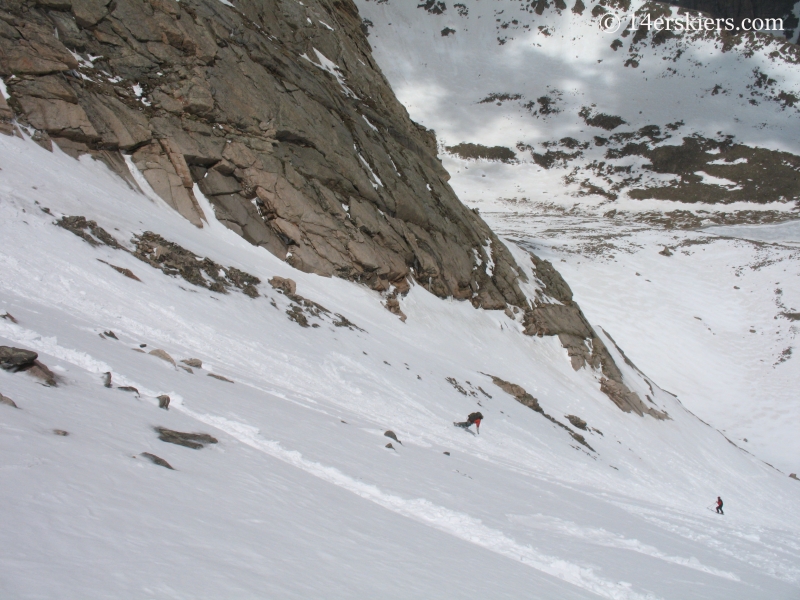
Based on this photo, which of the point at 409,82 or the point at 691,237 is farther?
the point at 409,82

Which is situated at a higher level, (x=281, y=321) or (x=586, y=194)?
(x=586, y=194)

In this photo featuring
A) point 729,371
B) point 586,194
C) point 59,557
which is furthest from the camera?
point 586,194

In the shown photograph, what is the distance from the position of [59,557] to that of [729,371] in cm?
4117

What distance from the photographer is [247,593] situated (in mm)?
2355

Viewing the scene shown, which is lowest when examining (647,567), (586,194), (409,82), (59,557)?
(59,557)

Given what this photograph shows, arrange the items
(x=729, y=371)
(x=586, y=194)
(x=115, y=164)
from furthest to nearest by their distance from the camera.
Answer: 1. (x=586, y=194)
2. (x=729, y=371)
3. (x=115, y=164)

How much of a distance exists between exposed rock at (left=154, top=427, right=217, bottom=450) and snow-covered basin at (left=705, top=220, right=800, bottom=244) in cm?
7397

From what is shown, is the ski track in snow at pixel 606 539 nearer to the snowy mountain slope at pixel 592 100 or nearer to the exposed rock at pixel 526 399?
the exposed rock at pixel 526 399

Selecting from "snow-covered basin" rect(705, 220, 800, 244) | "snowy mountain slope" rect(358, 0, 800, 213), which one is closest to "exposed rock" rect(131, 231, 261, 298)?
"snow-covered basin" rect(705, 220, 800, 244)

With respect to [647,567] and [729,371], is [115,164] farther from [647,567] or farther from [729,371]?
[729,371]

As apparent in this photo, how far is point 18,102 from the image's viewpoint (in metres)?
14.5

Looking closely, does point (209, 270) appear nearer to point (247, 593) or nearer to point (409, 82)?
point (247, 593)

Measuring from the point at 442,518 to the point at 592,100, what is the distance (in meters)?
123

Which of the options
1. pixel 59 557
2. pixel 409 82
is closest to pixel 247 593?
pixel 59 557
